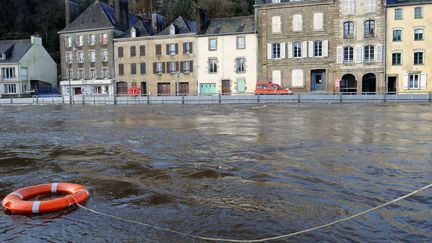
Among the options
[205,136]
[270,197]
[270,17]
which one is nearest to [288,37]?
[270,17]

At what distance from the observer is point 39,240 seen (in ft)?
17.5

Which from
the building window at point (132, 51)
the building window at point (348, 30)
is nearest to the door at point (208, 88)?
the building window at point (132, 51)

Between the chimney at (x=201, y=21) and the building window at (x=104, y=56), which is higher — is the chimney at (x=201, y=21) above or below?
above

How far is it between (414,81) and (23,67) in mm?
45703

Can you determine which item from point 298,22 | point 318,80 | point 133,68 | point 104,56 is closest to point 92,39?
Answer: point 104,56

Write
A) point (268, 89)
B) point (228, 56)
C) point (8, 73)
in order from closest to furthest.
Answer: point (268, 89) < point (228, 56) < point (8, 73)

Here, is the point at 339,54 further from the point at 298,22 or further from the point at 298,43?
the point at 298,22

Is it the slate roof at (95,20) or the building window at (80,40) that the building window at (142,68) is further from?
the building window at (80,40)

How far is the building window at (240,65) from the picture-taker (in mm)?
45844

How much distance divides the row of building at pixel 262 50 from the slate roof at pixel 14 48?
223 inches

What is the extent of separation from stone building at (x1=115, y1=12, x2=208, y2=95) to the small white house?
42.2 feet

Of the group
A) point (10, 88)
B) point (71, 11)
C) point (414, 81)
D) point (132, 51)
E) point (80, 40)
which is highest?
point (71, 11)

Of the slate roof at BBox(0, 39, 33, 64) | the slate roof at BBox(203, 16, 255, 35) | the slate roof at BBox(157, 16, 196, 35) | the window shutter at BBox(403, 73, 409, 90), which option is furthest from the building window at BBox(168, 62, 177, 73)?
the window shutter at BBox(403, 73, 409, 90)

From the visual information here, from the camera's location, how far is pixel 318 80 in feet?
145
